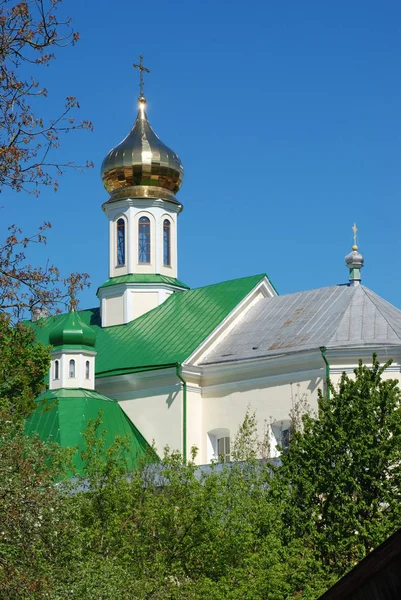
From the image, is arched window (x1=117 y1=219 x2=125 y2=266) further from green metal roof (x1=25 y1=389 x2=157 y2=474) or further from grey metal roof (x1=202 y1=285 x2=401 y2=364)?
green metal roof (x1=25 y1=389 x2=157 y2=474)

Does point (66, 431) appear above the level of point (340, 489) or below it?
above

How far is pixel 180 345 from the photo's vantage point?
30141mm

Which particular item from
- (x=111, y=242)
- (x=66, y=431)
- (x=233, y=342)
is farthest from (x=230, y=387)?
(x=111, y=242)

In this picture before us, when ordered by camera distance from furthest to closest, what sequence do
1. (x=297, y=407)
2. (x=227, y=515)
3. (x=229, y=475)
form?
(x=297, y=407), (x=229, y=475), (x=227, y=515)

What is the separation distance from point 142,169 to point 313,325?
773cm

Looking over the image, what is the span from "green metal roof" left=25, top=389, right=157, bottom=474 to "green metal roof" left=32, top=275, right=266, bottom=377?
1.27 meters

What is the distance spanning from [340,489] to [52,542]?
764 cm

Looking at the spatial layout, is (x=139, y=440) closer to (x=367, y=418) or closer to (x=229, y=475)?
(x=229, y=475)

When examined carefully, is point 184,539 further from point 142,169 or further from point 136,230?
point 142,169

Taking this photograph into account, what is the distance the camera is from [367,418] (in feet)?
67.1

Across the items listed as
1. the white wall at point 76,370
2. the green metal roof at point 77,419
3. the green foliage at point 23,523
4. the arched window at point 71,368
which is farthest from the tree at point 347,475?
the arched window at point 71,368

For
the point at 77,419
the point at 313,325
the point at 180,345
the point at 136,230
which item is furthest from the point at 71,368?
the point at 313,325

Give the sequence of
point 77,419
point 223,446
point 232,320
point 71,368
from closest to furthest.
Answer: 1. point 77,419
2. point 223,446
3. point 71,368
4. point 232,320

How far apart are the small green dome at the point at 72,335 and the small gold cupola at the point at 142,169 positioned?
16.4 ft
